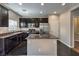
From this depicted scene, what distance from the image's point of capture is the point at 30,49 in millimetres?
5379

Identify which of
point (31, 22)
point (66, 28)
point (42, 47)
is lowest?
point (42, 47)

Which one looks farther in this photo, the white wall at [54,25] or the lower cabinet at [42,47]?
the white wall at [54,25]

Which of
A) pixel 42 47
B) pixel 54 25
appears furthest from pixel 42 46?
pixel 54 25

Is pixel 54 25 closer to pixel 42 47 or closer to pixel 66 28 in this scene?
pixel 66 28

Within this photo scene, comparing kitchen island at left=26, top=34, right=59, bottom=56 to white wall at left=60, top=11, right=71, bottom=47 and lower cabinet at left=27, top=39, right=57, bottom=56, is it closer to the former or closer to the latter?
lower cabinet at left=27, top=39, right=57, bottom=56

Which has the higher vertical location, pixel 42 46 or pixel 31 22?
pixel 31 22

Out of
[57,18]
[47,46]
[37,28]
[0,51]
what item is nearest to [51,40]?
[47,46]

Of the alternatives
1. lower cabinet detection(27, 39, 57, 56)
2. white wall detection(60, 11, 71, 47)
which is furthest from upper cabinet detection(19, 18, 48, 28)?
lower cabinet detection(27, 39, 57, 56)

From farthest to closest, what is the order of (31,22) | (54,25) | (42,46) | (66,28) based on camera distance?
(31,22)
(54,25)
(66,28)
(42,46)

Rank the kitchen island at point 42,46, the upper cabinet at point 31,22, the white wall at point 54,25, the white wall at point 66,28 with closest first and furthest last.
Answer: the kitchen island at point 42,46, the white wall at point 66,28, the white wall at point 54,25, the upper cabinet at point 31,22

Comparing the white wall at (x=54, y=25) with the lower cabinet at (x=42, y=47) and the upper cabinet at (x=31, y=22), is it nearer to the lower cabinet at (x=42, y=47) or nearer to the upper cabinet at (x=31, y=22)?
the upper cabinet at (x=31, y=22)

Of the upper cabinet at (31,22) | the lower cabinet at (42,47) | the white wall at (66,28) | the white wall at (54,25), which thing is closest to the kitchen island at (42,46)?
the lower cabinet at (42,47)

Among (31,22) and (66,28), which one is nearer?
(66,28)

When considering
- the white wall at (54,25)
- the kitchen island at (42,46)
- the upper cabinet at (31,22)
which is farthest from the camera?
the upper cabinet at (31,22)
